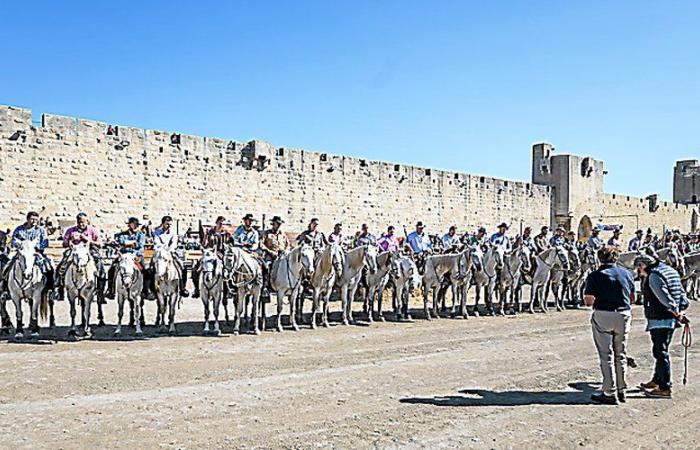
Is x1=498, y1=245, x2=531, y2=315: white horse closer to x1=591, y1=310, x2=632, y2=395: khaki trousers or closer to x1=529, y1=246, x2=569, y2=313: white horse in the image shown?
x1=529, y1=246, x2=569, y2=313: white horse

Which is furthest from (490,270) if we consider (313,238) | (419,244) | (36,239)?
(36,239)

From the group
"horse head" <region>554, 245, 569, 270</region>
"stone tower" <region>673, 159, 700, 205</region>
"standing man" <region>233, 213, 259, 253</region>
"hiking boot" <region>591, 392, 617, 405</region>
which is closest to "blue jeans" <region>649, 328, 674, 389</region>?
"hiking boot" <region>591, 392, 617, 405</region>

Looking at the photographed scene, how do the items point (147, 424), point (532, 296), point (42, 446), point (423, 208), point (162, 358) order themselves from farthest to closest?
1. point (423, 208)
2. point (532, 296)
3. point (162, 358)
4. point (147, 424)
5. point (42, 446)

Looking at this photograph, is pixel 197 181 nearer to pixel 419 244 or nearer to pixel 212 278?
pixel 419 244

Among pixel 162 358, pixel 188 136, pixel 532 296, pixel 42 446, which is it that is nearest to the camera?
pixel 42 446

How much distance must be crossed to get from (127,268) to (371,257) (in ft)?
14.6

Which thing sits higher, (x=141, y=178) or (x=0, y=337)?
(x=141, y=178)

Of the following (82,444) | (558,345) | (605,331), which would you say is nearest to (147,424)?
(82,444)

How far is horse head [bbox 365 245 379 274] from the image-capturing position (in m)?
12.0

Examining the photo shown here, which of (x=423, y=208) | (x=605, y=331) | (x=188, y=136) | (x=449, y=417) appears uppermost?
(x=188, y=136)

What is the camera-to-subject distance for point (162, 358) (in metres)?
8.12

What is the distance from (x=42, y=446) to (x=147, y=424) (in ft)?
2.66

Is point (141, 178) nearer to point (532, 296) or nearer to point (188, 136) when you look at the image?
point (188, 136)

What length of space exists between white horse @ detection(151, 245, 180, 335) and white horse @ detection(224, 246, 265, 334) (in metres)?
0.80
